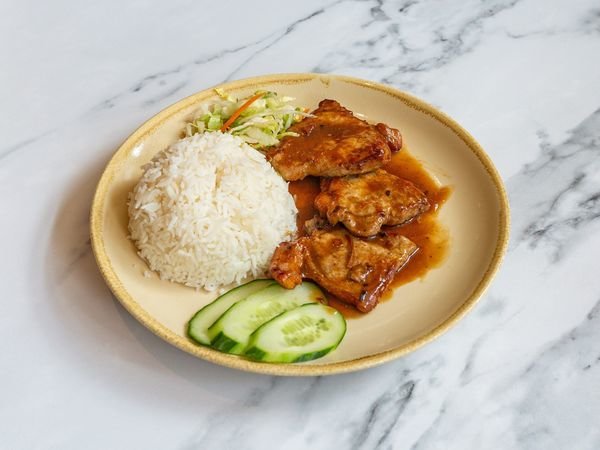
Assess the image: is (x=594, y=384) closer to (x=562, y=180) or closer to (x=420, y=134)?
(x=562, y=180)

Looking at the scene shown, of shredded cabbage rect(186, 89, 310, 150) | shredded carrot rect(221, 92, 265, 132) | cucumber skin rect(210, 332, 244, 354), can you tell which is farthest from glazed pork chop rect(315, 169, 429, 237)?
cucumber skin rect(210, 332, 244, 354)

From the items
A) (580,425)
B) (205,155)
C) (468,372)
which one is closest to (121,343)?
(205,155)

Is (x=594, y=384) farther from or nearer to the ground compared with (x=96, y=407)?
nearer to the ground

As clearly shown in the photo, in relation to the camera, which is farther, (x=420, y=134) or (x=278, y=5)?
(x=278, y=5)

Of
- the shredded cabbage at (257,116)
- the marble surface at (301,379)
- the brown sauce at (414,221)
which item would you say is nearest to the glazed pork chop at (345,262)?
the brown sauce at (414,221)

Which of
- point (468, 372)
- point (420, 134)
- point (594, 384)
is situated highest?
point (420, 134)

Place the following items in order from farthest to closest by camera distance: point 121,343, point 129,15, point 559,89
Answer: point 129,15
point 559,89
point 121,343

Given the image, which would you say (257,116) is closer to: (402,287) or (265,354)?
(402,287)

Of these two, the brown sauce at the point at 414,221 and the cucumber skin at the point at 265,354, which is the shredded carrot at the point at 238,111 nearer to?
the brown sauce at the point at 414,221
